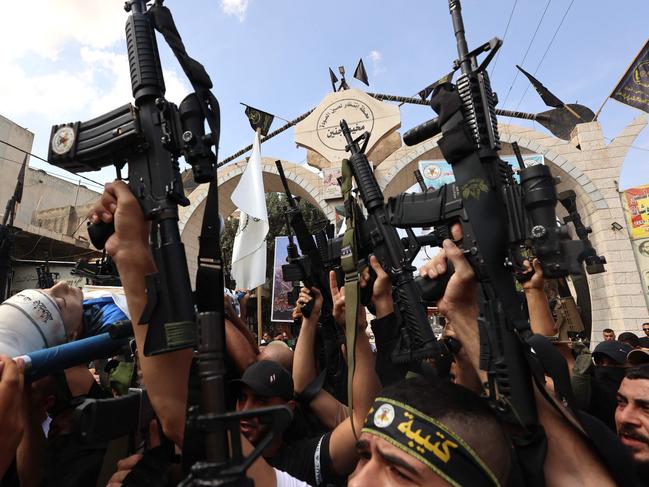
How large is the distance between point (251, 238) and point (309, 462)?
4.53 metres

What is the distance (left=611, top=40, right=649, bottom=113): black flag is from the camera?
9154 millimetres

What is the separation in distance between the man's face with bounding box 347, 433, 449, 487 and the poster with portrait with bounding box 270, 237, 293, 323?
8.63 meters

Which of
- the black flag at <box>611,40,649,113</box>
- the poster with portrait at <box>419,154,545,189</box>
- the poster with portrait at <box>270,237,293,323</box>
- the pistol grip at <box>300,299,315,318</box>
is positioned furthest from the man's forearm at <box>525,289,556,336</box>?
the black flag at <box>611,40,649,113</box>

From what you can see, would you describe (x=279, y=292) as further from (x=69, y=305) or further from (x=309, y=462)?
(x=69, y=305)

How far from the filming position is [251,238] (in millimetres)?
6141

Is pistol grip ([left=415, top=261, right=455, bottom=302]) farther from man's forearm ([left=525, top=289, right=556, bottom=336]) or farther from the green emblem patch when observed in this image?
man's forearm ([left=525, top=289, right=556, bottom=336])

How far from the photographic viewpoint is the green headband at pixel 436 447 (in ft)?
3.80

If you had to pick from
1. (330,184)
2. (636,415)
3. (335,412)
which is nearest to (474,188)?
(636,415)

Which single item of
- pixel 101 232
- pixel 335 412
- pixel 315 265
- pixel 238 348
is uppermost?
pixel 315 265

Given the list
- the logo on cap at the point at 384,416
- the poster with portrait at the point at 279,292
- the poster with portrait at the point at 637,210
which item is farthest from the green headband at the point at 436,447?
the poster with portrait at the point at 637,210

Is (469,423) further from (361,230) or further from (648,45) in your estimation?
(648,45)

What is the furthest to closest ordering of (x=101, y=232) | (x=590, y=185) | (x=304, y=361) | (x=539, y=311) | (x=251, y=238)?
(x=590, y=185), (x=251, y=238), (x=304, y=361), (x=539, y=311), (x=101, y=232)

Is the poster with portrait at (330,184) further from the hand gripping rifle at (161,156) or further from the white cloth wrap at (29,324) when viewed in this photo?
the white cloth wrap at (29,324)

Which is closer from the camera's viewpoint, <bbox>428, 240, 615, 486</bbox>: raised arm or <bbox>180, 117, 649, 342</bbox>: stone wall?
<bbox>428, 240, 615, 486</bbox>: raised arm
